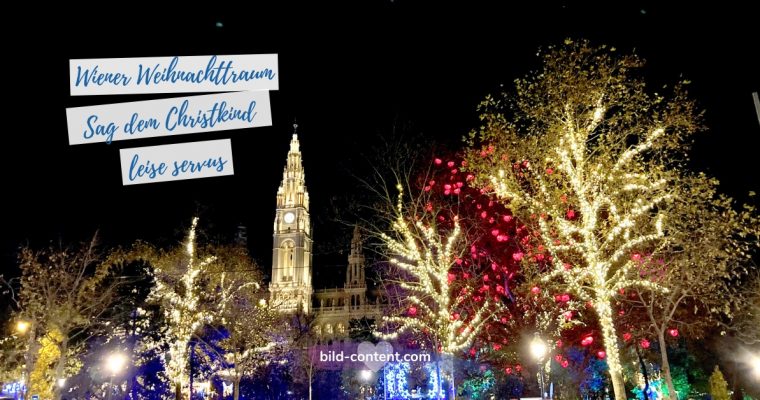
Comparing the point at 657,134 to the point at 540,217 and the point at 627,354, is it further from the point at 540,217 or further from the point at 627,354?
the point at 627,354

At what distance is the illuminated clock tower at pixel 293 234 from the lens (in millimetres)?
94375

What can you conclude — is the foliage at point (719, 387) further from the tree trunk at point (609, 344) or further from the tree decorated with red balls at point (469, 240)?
the tree trunk at point (609, 344)

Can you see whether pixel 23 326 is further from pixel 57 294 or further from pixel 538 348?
pixel 538 348

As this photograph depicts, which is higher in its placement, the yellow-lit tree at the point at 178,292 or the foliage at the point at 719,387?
the yellow-lit tree at the point at 178,292

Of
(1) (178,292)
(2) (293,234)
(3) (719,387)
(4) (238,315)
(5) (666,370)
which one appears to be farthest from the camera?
(2) (293,234)

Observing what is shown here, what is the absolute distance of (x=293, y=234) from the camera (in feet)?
319

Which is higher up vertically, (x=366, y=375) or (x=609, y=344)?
(x=366, y=375)

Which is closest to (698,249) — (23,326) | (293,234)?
(23,326)

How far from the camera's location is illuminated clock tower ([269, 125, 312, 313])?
310 ft

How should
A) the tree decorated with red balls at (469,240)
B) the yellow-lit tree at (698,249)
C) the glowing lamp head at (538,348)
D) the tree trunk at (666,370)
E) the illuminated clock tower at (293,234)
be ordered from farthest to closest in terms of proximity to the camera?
1. the illuminated clock tower at (293,234)
2. the tree decorated with red balls at (469,240)
3. the tree trunk at (666,370)
4. the glowing lamp head at (538,348)
5. the yellow-lit tree at (698,249)

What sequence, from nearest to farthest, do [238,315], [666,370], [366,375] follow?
[666,370], [238,315], [366,375]

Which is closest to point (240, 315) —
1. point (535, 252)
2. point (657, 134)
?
point (535, 252)

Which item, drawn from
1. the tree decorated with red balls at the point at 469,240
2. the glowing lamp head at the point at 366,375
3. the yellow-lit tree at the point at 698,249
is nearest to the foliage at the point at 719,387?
the yellow-lit tree at the point at 698,249

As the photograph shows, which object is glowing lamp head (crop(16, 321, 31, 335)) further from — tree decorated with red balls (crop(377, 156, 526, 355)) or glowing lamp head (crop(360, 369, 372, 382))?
glowing lamp head (crop(360, 369, 372, 382))
